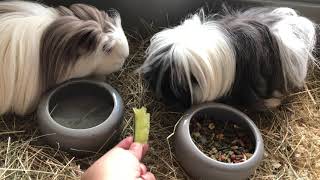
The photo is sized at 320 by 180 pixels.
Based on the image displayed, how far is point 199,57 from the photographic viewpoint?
1312mm

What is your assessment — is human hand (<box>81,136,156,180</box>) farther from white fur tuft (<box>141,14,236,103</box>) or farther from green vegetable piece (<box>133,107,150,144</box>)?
white fur tuft (<box>141,14,236,103</box>)

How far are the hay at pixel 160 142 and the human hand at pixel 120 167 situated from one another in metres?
0.15

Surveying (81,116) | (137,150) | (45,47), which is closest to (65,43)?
(45,47)

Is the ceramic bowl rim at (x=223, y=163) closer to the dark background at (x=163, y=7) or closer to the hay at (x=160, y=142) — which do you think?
the hay at (x=160, y=142)

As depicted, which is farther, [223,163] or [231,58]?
[231,58]

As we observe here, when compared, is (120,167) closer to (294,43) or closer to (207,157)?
(207,157)

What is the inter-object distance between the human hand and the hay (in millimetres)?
150

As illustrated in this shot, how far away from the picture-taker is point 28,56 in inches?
51.0

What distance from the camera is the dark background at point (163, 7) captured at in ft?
5.38

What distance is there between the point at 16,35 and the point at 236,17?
62 centimetres

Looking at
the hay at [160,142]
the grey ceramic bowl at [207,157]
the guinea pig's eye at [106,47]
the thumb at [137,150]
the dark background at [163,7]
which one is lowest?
the hay at [160,142]

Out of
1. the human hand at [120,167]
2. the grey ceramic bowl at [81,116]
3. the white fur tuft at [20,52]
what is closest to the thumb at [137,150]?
the human hand at [120,167]

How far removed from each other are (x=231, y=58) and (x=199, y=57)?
9 cm

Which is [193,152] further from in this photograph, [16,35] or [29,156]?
[16,35]
